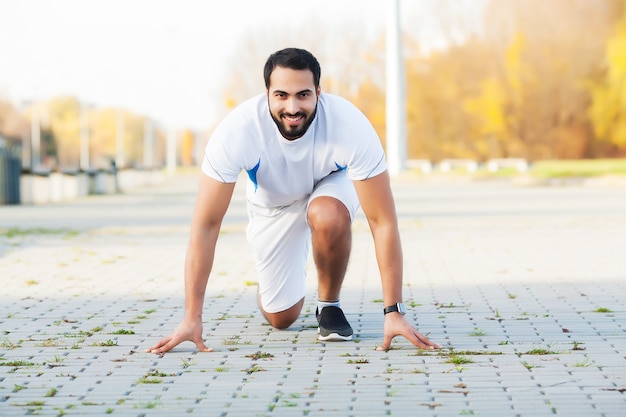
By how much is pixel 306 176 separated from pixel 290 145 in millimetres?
346

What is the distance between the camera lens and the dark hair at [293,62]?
6.13m

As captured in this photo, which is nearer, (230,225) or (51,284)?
(51,284)

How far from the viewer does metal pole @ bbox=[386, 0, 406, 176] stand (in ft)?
141

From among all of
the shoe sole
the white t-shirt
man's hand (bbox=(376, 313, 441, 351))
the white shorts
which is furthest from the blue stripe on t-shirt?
man's hand (bbox=(376, 313, 441, 351))

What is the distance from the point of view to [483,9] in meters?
77.4

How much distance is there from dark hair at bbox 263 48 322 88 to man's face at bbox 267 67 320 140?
1.1 inches

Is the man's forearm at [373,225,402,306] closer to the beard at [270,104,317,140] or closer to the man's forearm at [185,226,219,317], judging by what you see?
the beard at [270,104,317,140]

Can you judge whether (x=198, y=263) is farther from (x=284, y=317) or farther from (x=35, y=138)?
(x=35, y=138)

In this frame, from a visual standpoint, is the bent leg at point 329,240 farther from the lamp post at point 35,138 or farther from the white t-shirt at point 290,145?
the lamp post at point 35,138

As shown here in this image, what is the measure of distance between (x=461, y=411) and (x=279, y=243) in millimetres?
2520

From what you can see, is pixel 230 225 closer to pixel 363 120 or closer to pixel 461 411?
pixel 363 120

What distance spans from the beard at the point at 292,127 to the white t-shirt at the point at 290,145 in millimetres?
49

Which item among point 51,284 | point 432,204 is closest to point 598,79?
point 432,204

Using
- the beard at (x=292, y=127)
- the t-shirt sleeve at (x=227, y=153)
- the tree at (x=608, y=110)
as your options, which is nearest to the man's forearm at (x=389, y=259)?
the beard at (x=292, y=127)
